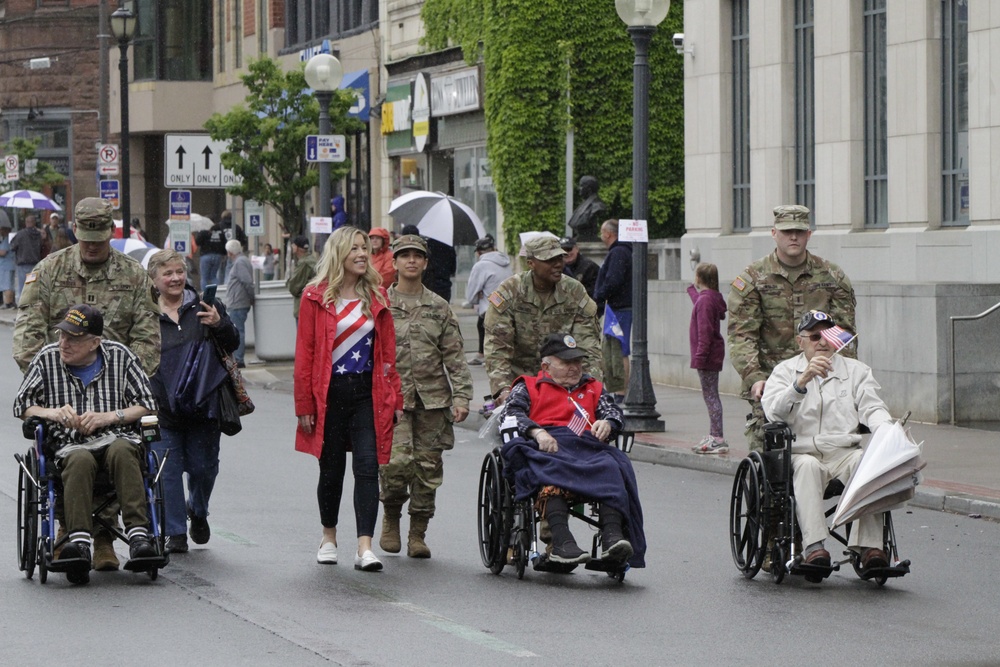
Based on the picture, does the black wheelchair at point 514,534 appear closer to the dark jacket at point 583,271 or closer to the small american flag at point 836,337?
the small american flag at point 836,337

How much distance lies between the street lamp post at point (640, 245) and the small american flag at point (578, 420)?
7453mm

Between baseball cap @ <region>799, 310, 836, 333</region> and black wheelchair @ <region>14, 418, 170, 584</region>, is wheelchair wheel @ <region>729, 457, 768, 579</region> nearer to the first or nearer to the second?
baseball cap @ <region>799, 310, 836, 333</region>

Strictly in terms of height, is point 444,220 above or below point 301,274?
above

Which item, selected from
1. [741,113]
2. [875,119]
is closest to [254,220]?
[741,113]

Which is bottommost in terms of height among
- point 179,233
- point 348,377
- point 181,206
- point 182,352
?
point 348,377

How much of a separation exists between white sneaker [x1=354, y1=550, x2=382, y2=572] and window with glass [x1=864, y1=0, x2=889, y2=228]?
1138 cm

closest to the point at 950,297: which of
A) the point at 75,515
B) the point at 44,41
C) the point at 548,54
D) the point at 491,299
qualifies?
the point at 491,299

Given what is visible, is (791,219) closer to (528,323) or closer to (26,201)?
(528,323)

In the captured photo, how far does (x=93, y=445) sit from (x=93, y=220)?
1.37 metres

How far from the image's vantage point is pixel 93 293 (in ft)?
34.6

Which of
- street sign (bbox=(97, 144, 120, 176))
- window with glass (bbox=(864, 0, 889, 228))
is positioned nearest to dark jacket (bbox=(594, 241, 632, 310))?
window with glass (bbox=(864, 0, 889, 228))

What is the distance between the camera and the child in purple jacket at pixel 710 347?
15906mm

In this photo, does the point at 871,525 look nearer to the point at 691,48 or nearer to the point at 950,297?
the point at 950,297

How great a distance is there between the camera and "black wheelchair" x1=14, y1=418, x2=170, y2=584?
962 cm
